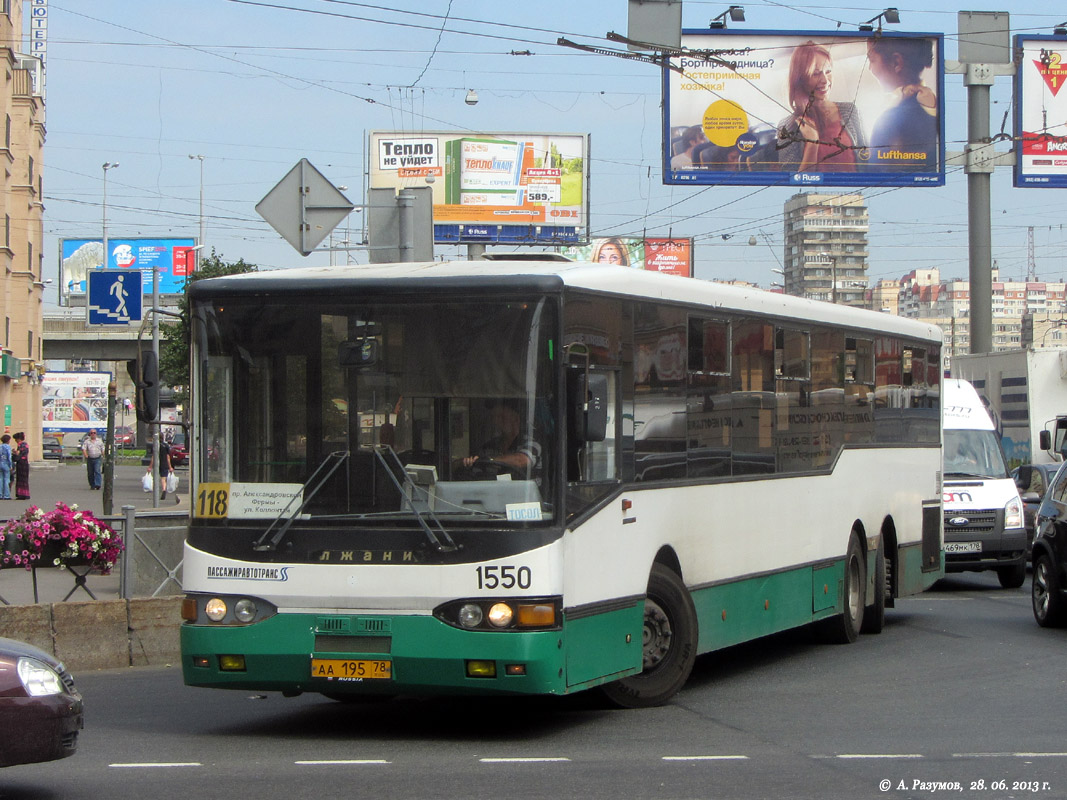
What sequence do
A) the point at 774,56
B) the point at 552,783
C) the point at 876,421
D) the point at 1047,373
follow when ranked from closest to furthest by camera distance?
the point at 552,783 → the point at 876,421 → the point at 1047,373 → the point at 774,56

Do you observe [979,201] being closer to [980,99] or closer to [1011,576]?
[980,99]

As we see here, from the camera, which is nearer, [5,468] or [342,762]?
[342,762]

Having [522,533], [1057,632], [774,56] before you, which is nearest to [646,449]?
[522,533]

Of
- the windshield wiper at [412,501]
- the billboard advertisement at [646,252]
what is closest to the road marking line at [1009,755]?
the windshield wiper at [412,501]

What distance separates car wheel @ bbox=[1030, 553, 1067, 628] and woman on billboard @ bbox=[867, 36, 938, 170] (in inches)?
665

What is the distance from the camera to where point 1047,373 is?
86.3ft

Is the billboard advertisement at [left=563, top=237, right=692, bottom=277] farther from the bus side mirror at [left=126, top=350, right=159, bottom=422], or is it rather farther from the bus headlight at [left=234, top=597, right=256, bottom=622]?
the bus headlight at [left=234, top=597, right=256, bottom=622]

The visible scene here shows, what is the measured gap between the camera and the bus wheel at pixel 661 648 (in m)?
9.77

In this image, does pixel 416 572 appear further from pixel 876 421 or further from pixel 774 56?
pixel 774 56

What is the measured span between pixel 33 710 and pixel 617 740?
335 centimetres

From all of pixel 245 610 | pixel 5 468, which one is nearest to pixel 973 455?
pixel 245 610

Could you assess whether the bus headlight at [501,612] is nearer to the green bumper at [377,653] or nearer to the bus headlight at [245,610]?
the green bumper at [377,653]

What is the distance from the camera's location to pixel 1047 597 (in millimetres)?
14648

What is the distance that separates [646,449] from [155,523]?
6974 millimetres
